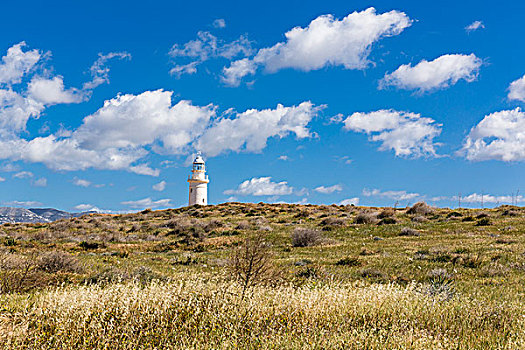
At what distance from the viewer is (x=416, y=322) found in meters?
5.59

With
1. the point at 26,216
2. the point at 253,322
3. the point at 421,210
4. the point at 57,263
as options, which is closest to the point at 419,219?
the point at 421,210

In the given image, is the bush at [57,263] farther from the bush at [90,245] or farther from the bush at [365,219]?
the bush at [365,219]

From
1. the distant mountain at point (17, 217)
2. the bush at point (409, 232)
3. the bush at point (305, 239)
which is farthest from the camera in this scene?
the distant mountain at point (17, 217)

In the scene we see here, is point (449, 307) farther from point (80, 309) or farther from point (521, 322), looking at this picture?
point (80, 309)

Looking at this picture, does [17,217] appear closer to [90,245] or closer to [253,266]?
[90,245]

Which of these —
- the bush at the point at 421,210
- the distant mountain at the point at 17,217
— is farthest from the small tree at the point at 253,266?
the distant mountain at the point at 17,217

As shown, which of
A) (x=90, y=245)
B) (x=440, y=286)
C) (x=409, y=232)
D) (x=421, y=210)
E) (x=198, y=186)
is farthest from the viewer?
(x=198, y=186)

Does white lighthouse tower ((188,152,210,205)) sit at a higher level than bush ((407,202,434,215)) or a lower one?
higher

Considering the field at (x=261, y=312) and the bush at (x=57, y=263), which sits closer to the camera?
the field at (x=261, y=312)

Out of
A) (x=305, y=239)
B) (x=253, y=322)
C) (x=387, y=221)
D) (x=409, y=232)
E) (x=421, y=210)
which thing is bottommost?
(x=253, y=322)

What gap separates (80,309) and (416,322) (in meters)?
4.78

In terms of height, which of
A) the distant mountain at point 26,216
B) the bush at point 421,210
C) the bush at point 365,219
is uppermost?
the distant mountain at point 26,216

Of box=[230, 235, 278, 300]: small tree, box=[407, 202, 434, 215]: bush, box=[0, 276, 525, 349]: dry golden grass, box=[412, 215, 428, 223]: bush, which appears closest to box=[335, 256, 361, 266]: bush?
box=[230, 235, 278, 300]: small tree

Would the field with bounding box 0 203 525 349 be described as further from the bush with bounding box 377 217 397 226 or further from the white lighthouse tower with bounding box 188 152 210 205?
the white lighthouse tower with bounding box 188 152 210 205
